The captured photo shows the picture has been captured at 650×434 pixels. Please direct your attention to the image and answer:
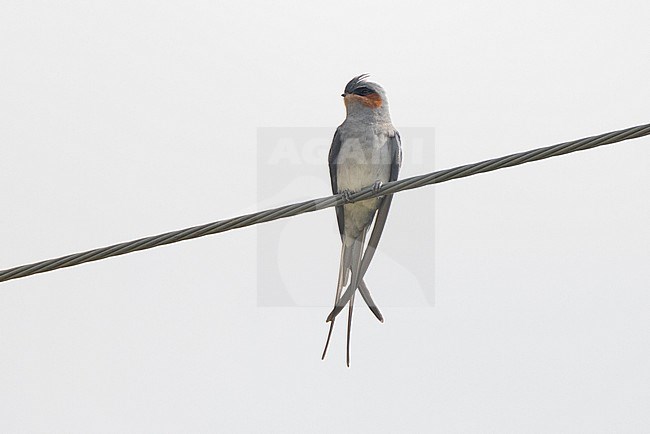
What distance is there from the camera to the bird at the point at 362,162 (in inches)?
320

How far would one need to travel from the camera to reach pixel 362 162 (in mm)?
8133

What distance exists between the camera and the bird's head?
328 inches

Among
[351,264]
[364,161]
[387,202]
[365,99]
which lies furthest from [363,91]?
[351,264]

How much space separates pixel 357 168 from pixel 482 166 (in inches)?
133

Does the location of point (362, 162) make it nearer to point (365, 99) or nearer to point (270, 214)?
point (365, 99)

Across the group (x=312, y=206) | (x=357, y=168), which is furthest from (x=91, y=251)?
(x=357, y=168)

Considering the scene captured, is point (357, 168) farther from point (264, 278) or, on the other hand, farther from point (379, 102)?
point (264, 278)

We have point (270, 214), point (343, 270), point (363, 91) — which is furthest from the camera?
point (363, 91)

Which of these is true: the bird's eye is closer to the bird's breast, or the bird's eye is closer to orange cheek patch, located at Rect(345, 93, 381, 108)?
orange cheek patch, located at Rect(345, 93, 381, 108)

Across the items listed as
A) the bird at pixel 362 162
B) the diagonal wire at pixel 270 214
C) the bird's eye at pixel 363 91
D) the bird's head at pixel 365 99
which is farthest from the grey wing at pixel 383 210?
the diagonal wire at pixel 270 214

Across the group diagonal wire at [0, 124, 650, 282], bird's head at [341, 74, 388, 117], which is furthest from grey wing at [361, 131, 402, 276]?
diagonal wire at [0, 124, 650, 282]

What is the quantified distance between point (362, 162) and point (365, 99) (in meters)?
0.58

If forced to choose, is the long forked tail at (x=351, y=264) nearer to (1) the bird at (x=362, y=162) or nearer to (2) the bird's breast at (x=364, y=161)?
(1) the bird at (x=362, y=162)

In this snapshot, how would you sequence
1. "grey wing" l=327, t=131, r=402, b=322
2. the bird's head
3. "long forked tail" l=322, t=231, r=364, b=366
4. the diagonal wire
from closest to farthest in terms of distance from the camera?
the diagonal wire → "long forked tail" l=322, t=231, r=364, b=366 → "grey wing" l=327, t=131, r=402, b=322 → the bird's head
